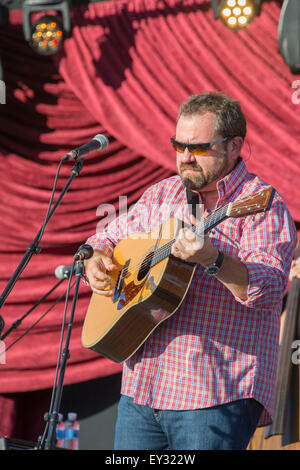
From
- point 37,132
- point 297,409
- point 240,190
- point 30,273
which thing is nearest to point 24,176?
point 37,132

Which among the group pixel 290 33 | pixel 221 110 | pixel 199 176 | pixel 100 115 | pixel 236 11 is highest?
pixel 236 11

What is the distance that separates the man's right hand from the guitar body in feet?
0.21

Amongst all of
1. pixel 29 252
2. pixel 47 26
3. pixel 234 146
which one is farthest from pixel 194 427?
pixel 47 26

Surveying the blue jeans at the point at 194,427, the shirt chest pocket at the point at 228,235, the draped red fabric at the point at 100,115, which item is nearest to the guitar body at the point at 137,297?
the shirt chest pocket at the point at 228,235

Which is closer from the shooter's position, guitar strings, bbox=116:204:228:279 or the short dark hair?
guitar strings, bbox=116:204:228:279

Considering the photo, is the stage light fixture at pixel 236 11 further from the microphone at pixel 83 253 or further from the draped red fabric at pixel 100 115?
the microphone at pixel 83 253

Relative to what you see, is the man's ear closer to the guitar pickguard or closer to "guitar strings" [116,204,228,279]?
"guitar strings" [116,204,228,279]

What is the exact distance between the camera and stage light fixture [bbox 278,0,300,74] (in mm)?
4141

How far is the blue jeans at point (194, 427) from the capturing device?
220cm

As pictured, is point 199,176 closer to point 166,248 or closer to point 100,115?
point 166,248

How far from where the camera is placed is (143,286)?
2490mm

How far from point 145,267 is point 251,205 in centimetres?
56

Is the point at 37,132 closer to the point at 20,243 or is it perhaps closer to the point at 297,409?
the point at 20,243

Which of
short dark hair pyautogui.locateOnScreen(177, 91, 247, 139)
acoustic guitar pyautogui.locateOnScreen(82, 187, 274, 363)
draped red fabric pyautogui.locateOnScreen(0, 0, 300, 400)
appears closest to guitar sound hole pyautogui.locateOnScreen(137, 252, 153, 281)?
acoustic guitar pyautogui.locateOnScreen(82, 187, 274, 363)
